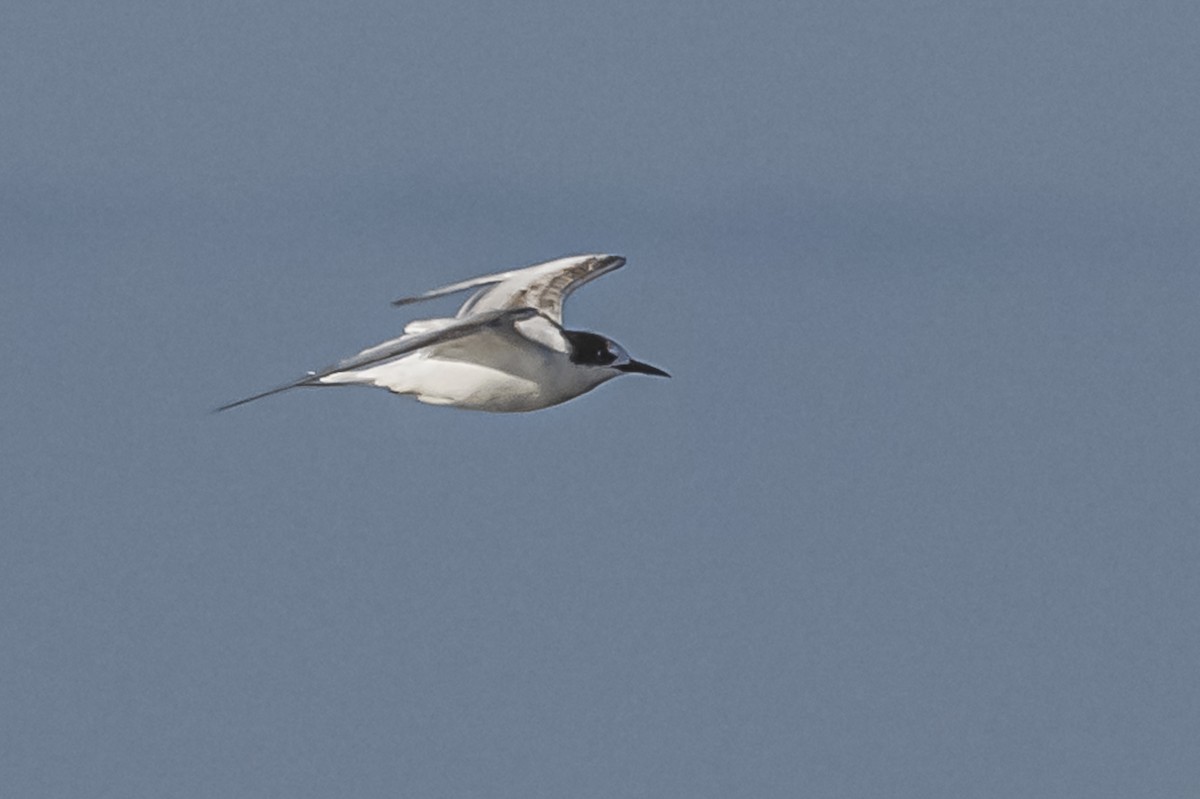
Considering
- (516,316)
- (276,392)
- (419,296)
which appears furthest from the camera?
(419,296)

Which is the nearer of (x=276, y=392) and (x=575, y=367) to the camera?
(x=276, y=392)

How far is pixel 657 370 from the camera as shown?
24031mm

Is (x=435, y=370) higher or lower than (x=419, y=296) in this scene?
lower

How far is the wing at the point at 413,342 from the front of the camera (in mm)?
20219

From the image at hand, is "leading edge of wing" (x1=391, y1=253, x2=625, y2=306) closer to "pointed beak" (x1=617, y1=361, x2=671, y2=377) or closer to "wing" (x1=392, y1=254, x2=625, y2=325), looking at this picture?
"wing" (x1=392, y1=254, x2=625, y2=325)

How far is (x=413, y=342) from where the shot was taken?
2044cm

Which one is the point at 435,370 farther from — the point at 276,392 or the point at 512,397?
the point at 276,392

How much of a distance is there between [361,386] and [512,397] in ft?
4.29

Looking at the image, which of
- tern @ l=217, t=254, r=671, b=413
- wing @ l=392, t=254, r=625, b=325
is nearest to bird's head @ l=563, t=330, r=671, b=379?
tern @ l=217, t=254, r=671, b=413

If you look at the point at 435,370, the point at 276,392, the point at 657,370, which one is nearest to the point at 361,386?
the point at 435,370

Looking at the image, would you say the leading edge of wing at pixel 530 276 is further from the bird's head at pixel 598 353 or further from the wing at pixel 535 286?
the bird's head at pixel 598 353

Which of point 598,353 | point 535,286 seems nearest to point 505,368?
point 598,353

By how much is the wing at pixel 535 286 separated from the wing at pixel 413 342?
286 cm

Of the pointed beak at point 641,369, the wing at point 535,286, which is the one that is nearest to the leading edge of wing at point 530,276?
the wing at point 535,286
